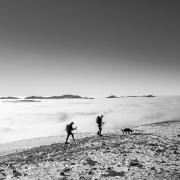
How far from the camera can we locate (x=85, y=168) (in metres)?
18.0

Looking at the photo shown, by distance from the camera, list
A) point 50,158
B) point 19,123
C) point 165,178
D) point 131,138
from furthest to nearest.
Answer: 1. point 19,123
2. point 131,138
3. point 50,158
4. point 165,178

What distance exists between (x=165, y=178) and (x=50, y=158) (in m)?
8.63

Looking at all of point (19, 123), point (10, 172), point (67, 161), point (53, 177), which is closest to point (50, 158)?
point (67, 161)

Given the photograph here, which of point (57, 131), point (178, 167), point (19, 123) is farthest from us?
point (19, 123)

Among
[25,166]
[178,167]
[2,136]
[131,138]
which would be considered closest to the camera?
[178,167]

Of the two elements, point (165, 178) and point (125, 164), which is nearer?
point (165, 178)

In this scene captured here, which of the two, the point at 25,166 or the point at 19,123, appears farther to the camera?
the point at 19,123

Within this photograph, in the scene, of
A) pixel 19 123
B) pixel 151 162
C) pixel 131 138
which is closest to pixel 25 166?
pixel 151 162

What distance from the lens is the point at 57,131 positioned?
60.2 m

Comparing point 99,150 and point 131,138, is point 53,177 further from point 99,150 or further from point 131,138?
point 131,138

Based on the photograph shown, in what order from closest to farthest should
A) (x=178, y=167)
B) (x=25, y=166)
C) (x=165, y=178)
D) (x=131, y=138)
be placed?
(x=165, y=178), (x=178, y=167), (x=25, y=166), (x=131, y=138)

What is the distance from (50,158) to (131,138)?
A: 902cm

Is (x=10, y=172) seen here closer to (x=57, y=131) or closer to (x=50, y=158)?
(x=50, y=158)

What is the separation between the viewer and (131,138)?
27797 millimetres
